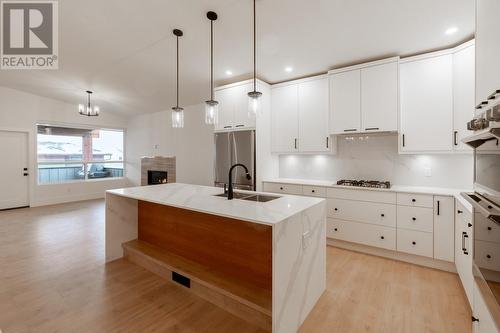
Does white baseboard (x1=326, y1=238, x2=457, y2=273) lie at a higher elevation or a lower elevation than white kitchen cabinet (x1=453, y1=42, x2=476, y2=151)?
lower

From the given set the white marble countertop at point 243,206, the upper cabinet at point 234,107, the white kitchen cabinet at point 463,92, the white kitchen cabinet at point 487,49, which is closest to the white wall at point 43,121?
the upper cabinet at point 234,107

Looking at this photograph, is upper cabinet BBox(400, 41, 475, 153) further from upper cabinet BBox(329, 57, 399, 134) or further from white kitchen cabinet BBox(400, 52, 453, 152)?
upper cabinet BBox(329, 57, 399, 134)

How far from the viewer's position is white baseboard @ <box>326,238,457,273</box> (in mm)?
2730

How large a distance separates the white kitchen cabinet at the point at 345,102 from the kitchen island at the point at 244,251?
67.2 inches

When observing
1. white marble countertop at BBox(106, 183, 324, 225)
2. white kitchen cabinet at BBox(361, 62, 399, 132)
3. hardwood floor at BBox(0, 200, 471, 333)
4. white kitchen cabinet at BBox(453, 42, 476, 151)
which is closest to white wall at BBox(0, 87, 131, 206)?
hardwood floor at BBox(0, 200, 471, 333)

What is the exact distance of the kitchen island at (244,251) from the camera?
163cm

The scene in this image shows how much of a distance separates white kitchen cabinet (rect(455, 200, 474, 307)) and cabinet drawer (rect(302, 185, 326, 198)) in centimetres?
153

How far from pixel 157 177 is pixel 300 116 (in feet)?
16.9

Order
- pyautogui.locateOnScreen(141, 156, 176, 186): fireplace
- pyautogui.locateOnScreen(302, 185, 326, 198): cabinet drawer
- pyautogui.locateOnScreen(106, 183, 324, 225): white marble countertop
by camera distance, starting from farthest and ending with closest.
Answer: pyautogui.locateOnScreen(141, 156, 176, 186): fireplace → pyautogui.locateOnScreen(302, 185, 326, 198): cabinet drawer → pyautogui.locateOnScreen(106, 183, 324, 225): white marble countertop

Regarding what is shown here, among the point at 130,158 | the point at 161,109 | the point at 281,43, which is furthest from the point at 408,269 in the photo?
the point at 130,158

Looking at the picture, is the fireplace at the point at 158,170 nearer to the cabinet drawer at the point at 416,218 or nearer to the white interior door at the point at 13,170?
the white interior door at the point at 13,170

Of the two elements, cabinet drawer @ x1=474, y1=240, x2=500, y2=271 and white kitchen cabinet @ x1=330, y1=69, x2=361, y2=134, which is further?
white kitchen cabinet @ x1=330, y1=69, x2=361, y2=134

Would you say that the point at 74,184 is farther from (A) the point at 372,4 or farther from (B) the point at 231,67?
(A) the point at 372,4

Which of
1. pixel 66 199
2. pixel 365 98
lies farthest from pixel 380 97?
pixel 66 199
